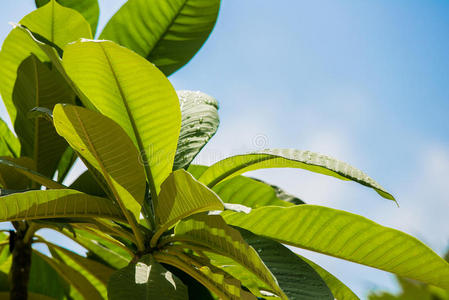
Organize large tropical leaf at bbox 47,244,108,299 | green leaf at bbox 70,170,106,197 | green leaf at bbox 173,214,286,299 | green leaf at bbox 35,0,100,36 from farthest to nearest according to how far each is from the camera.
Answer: green leaf at bbox 35,0,100,36
large tropical leaf at bbox 47,244,108,299
green leaf at bbox 70,170,106,197
green leaf at bbox 173,214,286,299

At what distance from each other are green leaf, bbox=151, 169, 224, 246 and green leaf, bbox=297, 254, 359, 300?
0.32 m

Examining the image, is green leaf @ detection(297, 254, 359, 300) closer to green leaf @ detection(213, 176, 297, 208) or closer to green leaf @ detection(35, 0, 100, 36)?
green leaf @ detection(213, 176, 297, 208)

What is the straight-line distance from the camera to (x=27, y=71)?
4.51 feet

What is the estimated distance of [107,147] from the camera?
951mm

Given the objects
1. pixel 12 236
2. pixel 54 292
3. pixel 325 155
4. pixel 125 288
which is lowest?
pixel 54 292

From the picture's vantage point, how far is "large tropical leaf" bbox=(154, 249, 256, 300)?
3.18ft

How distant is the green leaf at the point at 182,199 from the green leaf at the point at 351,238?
0.14m

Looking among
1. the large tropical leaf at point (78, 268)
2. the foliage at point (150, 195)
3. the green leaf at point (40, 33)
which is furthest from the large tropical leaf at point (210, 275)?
the green leaf at point (40, 33)

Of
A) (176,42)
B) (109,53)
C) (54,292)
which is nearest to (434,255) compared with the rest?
(109,53)

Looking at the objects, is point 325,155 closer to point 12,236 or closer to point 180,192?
point 180,192

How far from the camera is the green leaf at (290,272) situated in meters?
0.83

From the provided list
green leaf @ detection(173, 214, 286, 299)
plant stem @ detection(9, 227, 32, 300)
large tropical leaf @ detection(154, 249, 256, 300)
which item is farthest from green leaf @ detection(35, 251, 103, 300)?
green leaf @ detection(173, 214, 286, 299)

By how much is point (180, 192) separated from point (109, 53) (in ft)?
1.01

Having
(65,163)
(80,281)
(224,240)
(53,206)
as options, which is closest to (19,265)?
(80,281)
